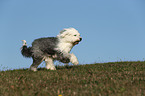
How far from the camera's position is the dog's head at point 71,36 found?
10.6m

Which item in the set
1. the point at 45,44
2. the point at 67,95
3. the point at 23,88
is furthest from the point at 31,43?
the point at 67,95

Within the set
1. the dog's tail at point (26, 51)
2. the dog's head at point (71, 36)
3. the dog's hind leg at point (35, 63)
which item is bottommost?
the dog's hind leg at point (35, 63)

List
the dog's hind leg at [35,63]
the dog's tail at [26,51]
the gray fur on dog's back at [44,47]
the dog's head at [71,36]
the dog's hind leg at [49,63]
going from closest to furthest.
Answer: the dog's head at [71,36]
the gray fur on dog's back at [44,47]
the dog's hind leg at [35,63]
the dog's hind leg at [49,63]
the dog's tail at [26,51]

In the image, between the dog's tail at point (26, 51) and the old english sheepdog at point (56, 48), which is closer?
the old english sheepdog at point (56, 48)

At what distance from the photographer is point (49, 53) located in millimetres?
10898

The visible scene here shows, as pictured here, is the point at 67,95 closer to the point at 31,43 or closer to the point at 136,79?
the point at 136,79

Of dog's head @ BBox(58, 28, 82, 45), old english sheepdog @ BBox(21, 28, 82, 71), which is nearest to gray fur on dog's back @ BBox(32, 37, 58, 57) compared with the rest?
old english sheepdog @ BBox(21, 28, 82, 71)

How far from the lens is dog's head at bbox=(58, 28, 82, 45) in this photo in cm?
1060

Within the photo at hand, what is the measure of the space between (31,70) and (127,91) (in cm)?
681

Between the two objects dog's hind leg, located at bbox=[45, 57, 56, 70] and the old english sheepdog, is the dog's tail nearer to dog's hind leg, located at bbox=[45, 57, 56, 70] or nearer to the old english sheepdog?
the old english sheepdog

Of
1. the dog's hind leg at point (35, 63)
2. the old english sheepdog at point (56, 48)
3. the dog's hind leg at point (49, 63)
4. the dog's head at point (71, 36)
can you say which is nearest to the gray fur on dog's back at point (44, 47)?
the old english sheepdog at point (56, 48)

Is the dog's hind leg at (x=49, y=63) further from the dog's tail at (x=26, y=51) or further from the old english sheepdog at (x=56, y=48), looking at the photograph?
the dog's tail at (x=26, y=51)

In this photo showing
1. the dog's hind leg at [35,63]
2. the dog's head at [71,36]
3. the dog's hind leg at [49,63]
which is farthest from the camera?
the dog's hind leg at [49,63]

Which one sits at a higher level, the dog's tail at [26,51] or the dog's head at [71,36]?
the dog's head at [71,36]
